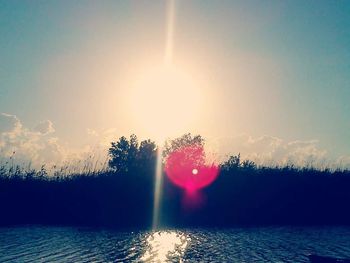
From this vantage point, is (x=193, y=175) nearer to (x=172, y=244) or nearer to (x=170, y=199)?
(x=170, y=199)

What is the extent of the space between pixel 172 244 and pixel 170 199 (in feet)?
38.1

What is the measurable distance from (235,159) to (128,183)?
49.1ft

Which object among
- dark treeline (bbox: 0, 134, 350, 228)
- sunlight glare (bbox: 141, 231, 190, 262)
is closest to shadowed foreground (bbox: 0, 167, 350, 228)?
dark treeline (bbox: 0, 134, 350, 228)

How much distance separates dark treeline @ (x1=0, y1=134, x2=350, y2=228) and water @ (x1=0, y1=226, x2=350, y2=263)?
12.5ft

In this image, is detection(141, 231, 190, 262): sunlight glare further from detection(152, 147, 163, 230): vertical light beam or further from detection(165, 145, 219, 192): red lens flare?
detection(165, 145, 219, 192): red lens flare

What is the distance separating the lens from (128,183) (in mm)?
38656

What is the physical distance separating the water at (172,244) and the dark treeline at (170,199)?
3.81 m

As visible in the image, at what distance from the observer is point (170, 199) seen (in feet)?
122

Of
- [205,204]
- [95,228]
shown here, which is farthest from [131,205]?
[205,204]

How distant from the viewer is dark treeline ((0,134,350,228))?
116 feet

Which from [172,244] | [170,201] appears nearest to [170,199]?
[170,201]

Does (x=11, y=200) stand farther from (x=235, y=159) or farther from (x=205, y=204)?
(x=235, y=159)

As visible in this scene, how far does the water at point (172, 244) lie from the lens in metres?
21.9

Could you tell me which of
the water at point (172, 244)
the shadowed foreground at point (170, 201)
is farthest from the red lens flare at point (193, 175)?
the water at point (172, 244)
